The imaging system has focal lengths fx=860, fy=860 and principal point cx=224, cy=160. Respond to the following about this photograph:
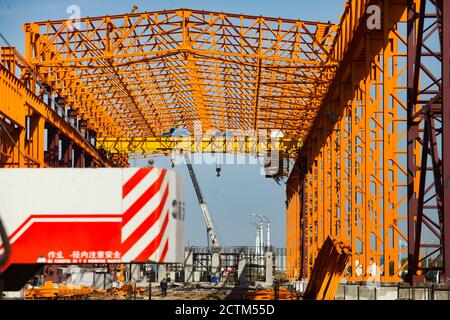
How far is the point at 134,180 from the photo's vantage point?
303 inches

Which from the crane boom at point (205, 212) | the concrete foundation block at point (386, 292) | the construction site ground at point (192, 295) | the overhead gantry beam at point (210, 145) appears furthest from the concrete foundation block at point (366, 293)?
the crane boom at point (205, 212)

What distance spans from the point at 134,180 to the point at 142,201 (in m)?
0.23

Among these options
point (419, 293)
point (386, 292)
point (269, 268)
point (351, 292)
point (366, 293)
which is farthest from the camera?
point (269, 268)

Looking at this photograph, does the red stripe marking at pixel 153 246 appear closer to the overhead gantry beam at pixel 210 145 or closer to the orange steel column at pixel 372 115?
the orange steel column at pixel 372 115

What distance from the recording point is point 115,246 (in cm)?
758

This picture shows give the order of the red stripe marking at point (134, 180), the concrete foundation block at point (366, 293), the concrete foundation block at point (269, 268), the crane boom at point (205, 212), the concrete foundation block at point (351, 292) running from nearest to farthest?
the red stripe marking at point (134, 180) < the concrete foundation block at point (366, 293) < the concrete foundation block at point (351, 292) < the concrete foundation block at point (269, 268) < the crane boom at point (205, 212)

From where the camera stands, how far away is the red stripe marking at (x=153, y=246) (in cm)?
752

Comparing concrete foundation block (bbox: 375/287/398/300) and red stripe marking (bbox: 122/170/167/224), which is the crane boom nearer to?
concrete foundation block (bbox: 375/287/398/300)

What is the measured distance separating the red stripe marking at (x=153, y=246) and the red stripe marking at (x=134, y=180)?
0.41m

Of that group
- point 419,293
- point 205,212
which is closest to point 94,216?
point 419,293

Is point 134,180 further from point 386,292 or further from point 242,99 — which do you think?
point 242,99
